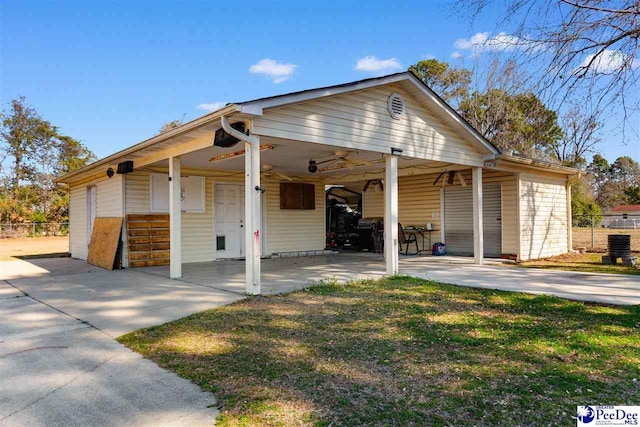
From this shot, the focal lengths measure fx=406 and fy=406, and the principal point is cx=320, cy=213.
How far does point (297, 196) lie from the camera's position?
40.7 ft

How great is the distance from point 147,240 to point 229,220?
221 cm

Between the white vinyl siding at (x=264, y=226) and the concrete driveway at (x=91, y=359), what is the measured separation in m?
3.12

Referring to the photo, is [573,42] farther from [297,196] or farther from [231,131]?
[297,196]

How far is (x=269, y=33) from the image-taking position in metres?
13.3

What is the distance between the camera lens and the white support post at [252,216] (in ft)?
19.1

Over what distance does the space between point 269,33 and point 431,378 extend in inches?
505

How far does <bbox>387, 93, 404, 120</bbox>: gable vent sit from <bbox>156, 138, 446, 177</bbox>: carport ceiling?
2.86 feet

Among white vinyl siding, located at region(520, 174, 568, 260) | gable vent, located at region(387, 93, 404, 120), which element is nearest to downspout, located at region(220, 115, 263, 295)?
gable vent, located at region(387, 93, 404, 120)

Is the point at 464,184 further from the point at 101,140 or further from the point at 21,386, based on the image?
the point at 101,140

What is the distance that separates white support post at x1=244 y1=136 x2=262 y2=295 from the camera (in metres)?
5.81

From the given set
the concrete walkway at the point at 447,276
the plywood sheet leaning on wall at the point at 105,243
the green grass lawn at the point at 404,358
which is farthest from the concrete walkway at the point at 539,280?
the plywood sheet leaning on wall at the point at 105,243

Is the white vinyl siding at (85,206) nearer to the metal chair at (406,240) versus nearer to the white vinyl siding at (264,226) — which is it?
the white vinyl siding at (264,226)

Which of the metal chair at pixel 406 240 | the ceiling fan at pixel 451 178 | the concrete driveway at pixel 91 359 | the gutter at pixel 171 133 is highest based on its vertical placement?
the gutter at pixel 171 133

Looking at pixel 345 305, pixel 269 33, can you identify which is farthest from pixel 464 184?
pixel 269 33
